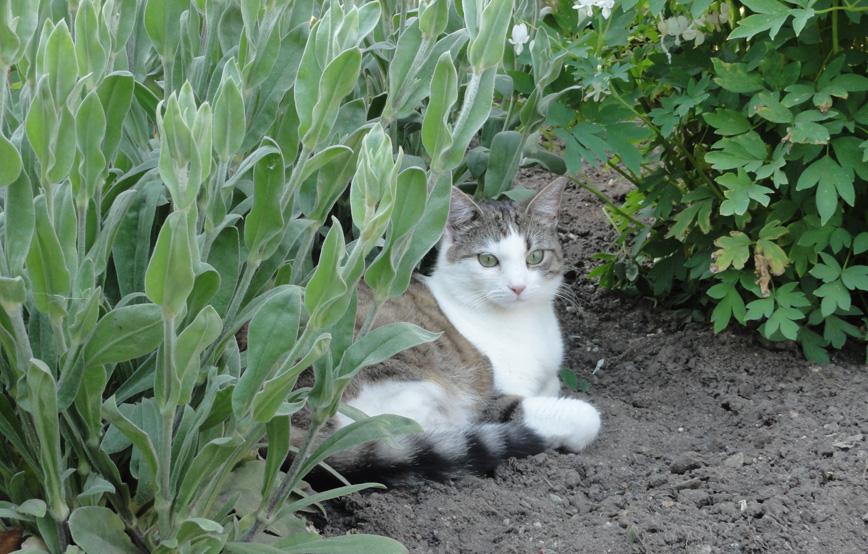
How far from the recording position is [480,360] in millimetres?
2967

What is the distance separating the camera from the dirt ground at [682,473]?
1.93m

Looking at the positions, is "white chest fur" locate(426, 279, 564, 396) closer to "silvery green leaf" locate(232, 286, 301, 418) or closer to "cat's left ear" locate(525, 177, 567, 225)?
"cat's left ear" locate(525, 177, 567, 225)

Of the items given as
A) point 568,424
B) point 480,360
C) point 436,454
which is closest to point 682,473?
point 568,424

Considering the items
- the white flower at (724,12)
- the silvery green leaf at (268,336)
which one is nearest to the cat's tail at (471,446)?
the silvery green leaf at (268,336)

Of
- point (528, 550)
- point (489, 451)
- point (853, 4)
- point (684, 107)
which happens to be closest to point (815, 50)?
point (853, 4)

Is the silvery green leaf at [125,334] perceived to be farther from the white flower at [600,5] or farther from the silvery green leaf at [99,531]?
the white flower at [600,5]

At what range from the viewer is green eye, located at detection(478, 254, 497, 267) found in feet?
10.2

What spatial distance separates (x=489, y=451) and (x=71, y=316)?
128 centimetres

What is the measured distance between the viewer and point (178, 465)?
1438 millimetres

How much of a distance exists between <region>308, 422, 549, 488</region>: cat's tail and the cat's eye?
33.2 inches

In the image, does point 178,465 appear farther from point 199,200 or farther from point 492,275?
point 492,275

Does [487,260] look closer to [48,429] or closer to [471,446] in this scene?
[471,446]

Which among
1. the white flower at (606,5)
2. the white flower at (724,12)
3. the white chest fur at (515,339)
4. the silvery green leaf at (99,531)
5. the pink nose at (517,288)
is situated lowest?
the white chest fur at (515,339)

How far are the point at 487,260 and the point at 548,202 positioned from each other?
0.34 metres
